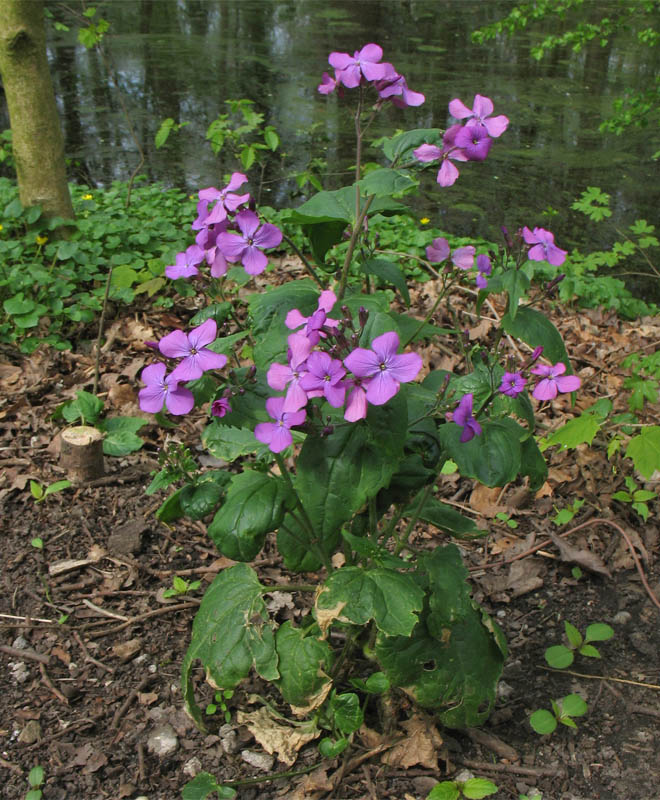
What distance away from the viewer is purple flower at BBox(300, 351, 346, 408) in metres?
1.29

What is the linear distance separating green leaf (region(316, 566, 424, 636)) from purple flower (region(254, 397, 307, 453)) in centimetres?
42

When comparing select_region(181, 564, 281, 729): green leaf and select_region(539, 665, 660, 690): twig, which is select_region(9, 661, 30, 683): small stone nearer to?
select_region(181, 564, 281, 729): green leaf

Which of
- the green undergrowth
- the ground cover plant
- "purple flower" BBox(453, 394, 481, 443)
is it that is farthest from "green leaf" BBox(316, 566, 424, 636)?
the green undergrowth

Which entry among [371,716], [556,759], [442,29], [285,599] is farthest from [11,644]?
[442,29]

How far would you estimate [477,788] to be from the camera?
5.95 feet

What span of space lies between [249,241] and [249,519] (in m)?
0.58

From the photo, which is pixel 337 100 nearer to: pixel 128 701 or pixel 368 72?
pixel 368 72

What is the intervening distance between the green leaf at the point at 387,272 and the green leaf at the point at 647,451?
869 millimetres

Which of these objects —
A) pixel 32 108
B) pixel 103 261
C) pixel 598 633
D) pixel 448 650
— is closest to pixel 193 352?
pixel 448 650

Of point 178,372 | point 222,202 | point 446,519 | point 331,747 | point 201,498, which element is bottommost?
point 331,747

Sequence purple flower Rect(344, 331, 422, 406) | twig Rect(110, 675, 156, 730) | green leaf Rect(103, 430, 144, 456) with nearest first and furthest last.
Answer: purple flower Rect(344, 331, 422, 406), twig Rect(110, 675, 156, 730), green leaf Rect(103, 430, 144, 456)

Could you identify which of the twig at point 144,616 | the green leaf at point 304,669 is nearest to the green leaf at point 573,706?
the green leaf at point 304,669

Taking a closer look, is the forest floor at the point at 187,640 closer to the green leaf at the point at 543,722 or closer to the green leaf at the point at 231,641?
the green leaf at the point at 543,722

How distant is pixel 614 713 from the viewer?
2045mm
